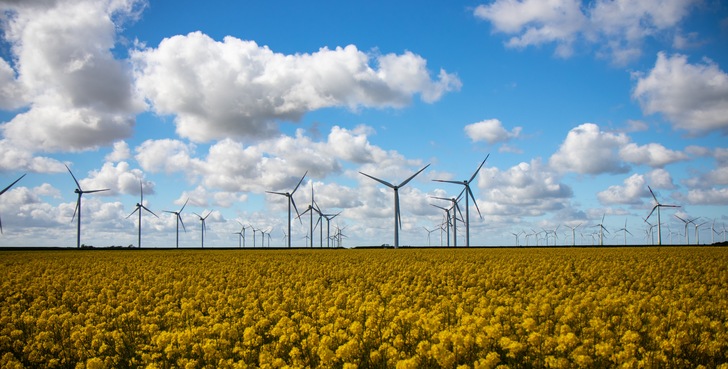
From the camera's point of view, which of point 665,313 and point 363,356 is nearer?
point 363,356

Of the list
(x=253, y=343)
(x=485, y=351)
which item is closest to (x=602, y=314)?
(x=485, y=351)

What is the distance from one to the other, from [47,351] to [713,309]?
673 inches

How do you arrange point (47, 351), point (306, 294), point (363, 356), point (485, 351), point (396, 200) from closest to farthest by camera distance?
point (485, 351) < point (363, 356) < point (47, 351) < point (306, 294) < point (396, 200)

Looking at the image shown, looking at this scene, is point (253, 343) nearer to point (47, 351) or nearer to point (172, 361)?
point (172, 361)

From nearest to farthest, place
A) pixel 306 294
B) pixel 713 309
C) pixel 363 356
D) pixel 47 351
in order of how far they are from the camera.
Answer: pixel 363 356 → pixel 47 351 → pixel 713 309 → pixel 306 294

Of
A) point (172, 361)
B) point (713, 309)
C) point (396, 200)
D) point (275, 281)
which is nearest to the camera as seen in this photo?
point (172, 361)

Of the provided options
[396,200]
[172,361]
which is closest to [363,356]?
[172,361]

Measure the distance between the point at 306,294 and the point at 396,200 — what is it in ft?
253

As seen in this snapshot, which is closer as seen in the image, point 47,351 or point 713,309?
point 47,351

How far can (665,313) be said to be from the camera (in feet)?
45.1

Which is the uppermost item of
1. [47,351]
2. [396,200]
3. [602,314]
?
[396,200]

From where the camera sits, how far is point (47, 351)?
43.3ft

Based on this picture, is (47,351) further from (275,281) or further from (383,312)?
(275,281)

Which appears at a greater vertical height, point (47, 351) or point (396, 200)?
point (396, 200)
